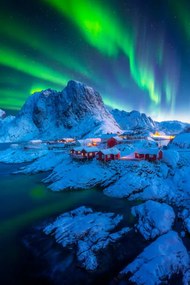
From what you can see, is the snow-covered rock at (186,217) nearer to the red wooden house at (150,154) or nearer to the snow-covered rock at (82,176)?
the snow-covered rock at (82,176)

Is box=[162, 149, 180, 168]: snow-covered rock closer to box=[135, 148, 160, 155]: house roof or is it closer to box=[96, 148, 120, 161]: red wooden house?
box=[135, 148, 160, 155]: house roof

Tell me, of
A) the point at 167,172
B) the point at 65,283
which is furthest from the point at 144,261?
the point at 167,172

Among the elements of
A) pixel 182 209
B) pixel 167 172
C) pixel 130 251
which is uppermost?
pixel 167 172

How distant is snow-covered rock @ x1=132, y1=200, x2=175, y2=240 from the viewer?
2220 cm

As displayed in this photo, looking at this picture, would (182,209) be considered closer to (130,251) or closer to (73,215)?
(130,251)

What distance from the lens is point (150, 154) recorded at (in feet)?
147

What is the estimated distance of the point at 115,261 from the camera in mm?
18016

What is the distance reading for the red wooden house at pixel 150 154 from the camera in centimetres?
4444

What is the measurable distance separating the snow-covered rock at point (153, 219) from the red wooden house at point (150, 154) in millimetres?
18713

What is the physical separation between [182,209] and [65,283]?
2056 centimetres

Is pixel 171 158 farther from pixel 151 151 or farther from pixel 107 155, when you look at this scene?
pixel 107 155

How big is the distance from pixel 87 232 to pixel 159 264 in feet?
28.1

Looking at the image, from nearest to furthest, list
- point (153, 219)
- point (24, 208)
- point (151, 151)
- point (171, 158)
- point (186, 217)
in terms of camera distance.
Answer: point (153, 219)
point (186, 217)
point (24, 208)
point (171, 158)
point (151, 151)

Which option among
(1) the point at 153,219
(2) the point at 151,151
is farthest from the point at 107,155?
(1) the point at 153,219
